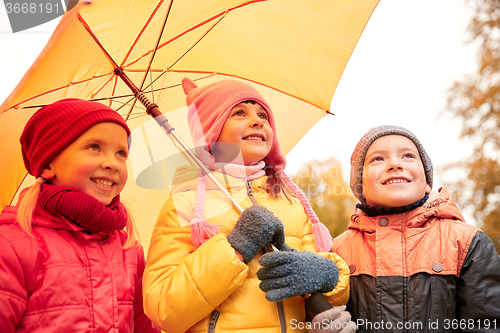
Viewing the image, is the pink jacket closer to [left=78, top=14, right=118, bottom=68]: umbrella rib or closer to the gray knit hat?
[left=78, top=14, right=118, bottom=68]: umbrella rib

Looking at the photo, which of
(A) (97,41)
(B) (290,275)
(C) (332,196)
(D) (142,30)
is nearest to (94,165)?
(A) (97,41)

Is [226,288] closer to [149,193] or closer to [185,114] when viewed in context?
[149,193]

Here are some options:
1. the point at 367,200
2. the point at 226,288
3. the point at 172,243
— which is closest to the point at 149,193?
the point at 172,243

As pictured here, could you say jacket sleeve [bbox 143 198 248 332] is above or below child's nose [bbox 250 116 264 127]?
below

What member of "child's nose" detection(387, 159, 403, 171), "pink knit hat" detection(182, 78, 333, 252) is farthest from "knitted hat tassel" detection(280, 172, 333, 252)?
"child's nose" detection(387, 159, 403, 171)

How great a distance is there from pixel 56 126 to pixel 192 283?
951 millimetres

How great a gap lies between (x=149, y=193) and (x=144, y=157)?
182 millimetres

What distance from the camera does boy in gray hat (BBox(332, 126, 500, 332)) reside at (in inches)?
63.6

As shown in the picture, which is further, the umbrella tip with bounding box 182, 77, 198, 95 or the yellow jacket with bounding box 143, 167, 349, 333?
the umbrella tip with bounding box 182, 77, 198, 95

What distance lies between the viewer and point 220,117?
1.85 meters

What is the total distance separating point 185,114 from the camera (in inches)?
79.9

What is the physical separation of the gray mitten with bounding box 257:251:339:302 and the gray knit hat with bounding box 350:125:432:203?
68 cm

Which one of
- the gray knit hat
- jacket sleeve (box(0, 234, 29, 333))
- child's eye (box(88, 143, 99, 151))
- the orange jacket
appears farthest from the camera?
the gray knit hat

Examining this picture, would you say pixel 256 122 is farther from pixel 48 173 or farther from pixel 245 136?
pixel 48 173
